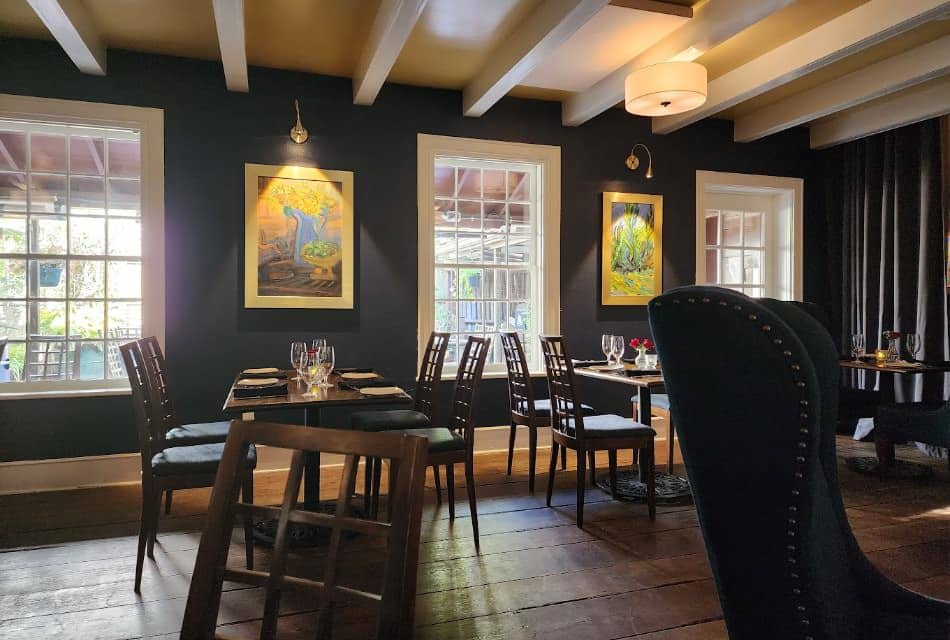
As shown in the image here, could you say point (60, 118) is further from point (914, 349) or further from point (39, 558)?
point (914, 349)

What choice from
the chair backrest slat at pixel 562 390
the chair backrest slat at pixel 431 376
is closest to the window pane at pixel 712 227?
the chair backrest slat at pixel 562 390

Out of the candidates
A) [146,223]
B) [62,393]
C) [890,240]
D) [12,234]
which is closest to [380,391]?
[146,223]

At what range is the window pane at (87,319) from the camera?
160 inches

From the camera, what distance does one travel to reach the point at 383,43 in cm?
339

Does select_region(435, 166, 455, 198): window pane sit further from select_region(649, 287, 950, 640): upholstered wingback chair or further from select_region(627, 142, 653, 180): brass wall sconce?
select_region(649, 287, 950, 640): upholstered wingback chair

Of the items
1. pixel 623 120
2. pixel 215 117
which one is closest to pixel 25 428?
pixel 215 117

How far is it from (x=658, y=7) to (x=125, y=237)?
3.66 meters

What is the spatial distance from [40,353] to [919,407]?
578 cm

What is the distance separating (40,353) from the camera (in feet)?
13.2

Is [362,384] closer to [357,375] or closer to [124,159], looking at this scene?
[357,375]

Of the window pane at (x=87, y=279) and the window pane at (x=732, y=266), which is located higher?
the window pane at (x=732, y=266)

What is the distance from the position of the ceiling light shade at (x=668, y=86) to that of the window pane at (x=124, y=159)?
328cm

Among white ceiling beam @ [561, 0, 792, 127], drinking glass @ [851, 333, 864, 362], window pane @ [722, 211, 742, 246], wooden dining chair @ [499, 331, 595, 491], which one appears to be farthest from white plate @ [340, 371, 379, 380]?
window pane @ [722, 211, 742, 246]

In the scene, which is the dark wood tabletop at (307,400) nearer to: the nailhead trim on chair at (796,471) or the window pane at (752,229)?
the nailhead trim on chair at (796,471)
